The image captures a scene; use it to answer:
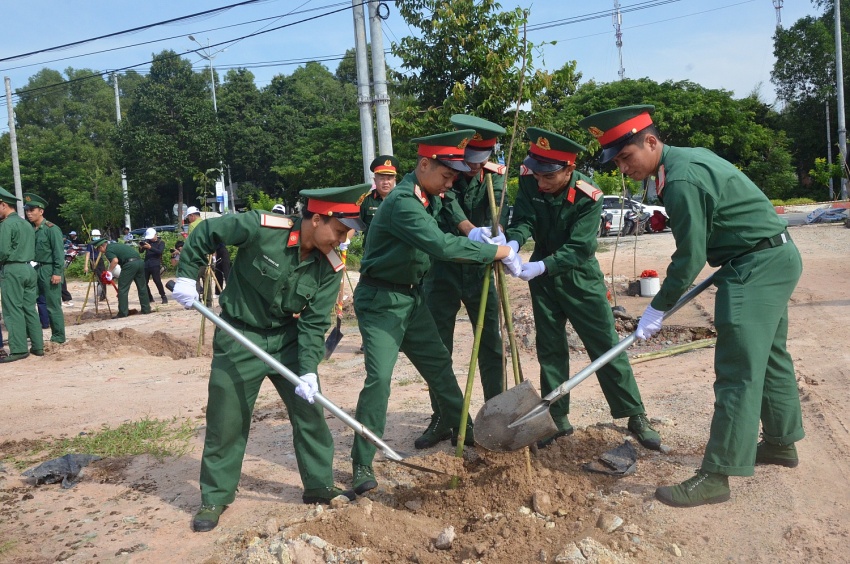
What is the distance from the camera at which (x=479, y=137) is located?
458cm

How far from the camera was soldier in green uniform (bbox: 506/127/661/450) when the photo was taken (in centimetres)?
458

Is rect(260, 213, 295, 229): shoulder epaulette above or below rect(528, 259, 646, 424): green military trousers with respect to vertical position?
above

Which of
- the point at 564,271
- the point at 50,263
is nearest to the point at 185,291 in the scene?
the point at 564,271

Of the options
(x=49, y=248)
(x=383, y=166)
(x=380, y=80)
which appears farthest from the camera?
(x=380, y=80)

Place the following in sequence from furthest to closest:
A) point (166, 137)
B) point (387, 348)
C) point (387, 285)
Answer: point (166, 137)
point (387, 285)
point (387, 348)

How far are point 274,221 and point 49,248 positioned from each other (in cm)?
772

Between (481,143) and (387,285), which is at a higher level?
(481,143)

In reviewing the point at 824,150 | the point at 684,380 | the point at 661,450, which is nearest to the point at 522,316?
the point at 684,380

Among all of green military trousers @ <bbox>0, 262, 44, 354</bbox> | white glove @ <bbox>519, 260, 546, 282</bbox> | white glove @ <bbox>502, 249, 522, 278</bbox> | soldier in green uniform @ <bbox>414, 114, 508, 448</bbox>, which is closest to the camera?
white glove @ <bbox>502, 249, 522, 278</bbox>

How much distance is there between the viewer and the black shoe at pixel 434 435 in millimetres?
5086

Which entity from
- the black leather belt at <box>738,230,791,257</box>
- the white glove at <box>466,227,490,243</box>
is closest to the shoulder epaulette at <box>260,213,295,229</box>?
the white glove at <box>466,227,490,243</box>

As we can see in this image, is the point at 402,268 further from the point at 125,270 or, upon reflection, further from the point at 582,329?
the point at 125,270

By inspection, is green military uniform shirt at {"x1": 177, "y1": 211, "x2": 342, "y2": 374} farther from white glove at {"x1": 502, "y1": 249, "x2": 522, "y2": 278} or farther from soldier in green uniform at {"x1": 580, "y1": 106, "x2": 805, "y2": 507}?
soldier in green uniform at {"x1": 580, "y1": 106, "x2": 805, "y2": 507}

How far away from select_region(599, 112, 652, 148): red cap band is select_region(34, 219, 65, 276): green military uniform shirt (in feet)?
28.8
